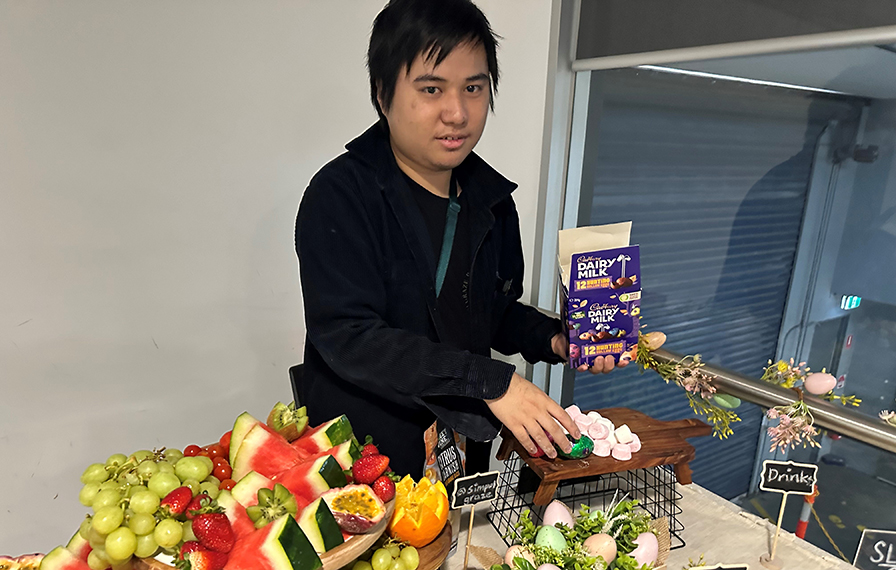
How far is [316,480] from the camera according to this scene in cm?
90

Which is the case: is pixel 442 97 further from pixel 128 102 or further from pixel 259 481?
pixel 128 102

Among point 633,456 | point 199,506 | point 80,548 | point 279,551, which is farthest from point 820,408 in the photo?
point 80,548

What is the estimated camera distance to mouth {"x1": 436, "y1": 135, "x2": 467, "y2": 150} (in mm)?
1128

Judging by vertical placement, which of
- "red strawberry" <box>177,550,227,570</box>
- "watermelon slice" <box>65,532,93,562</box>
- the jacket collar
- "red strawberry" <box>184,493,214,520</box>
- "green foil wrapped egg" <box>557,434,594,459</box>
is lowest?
"watermelon slice" <box>65,532,93,562</box>

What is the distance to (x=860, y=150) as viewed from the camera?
149cm

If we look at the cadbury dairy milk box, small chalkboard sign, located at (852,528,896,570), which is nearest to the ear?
the cadbury dairy milk box

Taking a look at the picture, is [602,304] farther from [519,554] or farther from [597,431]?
[519,554]

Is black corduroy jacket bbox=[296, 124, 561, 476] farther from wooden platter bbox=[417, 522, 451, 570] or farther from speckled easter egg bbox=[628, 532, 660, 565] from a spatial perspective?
speckled easter egg bbox=[628, 532, 660, 565]

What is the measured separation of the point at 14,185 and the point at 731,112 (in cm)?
198

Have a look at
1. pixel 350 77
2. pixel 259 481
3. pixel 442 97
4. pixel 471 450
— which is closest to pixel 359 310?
pixel 259 481

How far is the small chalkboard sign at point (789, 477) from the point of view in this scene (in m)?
1.06

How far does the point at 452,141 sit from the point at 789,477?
89 centimetres

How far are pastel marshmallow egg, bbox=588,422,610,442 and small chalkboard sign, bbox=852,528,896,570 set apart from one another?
469 mm

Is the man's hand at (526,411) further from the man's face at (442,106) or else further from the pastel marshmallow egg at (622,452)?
the man's face at (442,106)
